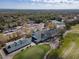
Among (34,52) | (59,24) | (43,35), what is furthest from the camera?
(59,24)

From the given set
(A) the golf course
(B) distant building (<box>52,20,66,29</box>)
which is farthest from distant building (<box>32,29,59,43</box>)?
(A) the golf course

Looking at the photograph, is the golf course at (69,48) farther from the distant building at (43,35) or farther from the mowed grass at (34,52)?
the distant building at (43,35)

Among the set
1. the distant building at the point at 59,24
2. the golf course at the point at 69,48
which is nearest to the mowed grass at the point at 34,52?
the golf course at the point at 69,48

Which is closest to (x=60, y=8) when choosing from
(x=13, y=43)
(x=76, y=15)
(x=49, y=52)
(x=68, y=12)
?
(x=68, y=12)

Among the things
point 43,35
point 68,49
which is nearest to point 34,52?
point 43,35

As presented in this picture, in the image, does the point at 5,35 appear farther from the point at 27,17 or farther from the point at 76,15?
the point at 76,15

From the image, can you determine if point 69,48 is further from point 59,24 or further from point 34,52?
point 34,52
